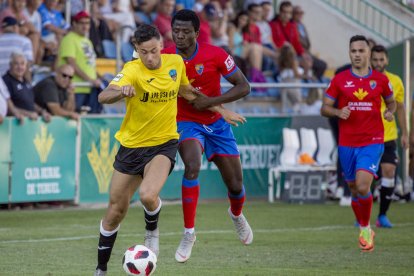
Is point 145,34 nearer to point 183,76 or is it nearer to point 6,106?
point 183,76

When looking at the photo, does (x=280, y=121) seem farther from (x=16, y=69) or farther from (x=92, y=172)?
(x=16, y=69)

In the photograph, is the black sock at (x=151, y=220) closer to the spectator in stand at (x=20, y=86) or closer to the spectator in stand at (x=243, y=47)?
the spectator in stand at (x=20, y=86)

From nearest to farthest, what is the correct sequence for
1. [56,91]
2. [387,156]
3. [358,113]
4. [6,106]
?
[358,113]
[387,156]
[6,106]
[56,91]

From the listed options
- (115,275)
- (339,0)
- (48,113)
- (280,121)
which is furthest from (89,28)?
(115,275)

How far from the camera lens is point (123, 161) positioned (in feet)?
30.3

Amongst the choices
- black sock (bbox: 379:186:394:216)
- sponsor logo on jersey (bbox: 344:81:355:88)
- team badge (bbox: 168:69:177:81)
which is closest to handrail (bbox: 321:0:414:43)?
black sock (bbox: 379:186:394:216)

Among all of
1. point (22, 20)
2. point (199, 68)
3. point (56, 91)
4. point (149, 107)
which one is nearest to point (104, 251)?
point (149, 107)

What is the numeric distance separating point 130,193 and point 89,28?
10.6 m

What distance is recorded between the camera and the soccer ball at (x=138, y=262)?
28.2ft

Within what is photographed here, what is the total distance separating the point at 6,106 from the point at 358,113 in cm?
628

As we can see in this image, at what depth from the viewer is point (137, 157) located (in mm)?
9258

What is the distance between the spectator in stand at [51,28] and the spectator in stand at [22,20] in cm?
60

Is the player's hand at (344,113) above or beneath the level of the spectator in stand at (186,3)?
beneath

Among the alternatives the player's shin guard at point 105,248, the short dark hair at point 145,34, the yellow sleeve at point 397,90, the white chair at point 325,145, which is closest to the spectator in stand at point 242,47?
the white chair at point 325,145
